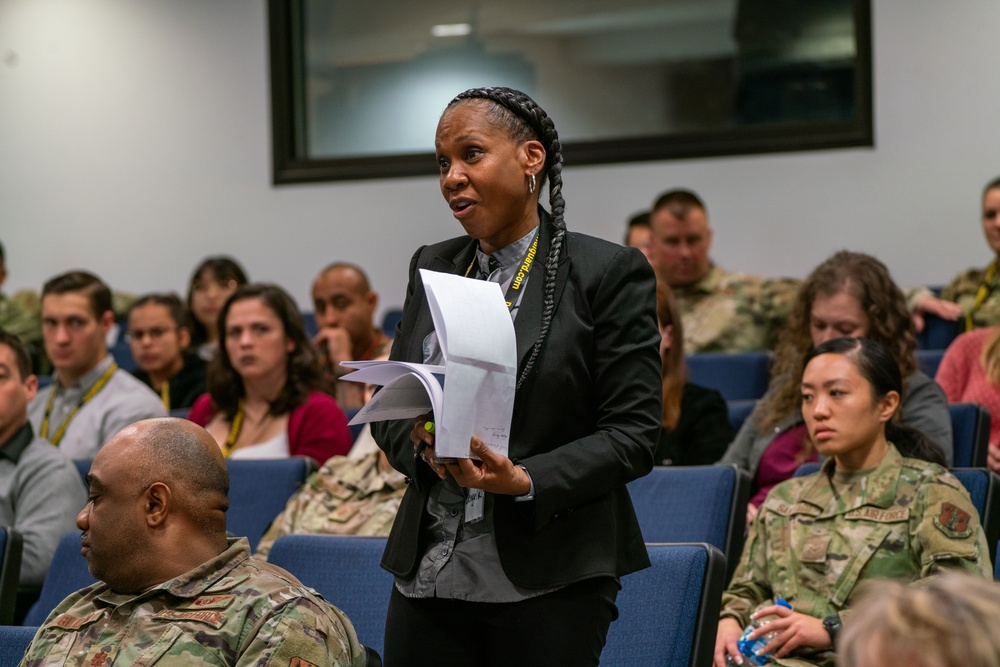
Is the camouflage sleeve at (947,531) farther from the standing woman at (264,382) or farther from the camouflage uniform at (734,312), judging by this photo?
the camouflage uniform at (734,312)

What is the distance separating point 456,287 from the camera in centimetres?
142

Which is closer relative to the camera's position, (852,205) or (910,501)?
(910,501)

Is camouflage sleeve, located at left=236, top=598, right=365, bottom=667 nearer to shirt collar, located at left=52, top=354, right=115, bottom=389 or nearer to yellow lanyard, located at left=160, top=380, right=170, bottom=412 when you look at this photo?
shirt collar, located at left=52, top=354, right=115, bottom=389

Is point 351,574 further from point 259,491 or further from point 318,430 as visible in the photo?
point 318,430

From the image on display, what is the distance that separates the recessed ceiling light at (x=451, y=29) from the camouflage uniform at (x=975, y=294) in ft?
8.77

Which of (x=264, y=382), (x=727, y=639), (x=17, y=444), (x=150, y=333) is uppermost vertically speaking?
(x=150, y=333)

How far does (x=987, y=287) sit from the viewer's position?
4270 millimetres

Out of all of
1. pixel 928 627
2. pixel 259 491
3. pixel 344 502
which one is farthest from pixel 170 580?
pixel 259 491

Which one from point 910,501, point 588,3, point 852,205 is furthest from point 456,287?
point 588,3

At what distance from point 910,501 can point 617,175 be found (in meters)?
3.50

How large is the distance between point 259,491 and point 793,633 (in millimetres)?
1347

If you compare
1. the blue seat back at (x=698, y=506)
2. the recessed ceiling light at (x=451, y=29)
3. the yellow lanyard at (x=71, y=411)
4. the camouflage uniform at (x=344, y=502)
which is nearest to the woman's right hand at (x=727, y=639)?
the blue seat back at (x=698, y=506)

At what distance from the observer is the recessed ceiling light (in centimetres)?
595

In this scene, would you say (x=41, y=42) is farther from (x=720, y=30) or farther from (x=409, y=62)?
(x=720, y=30)
